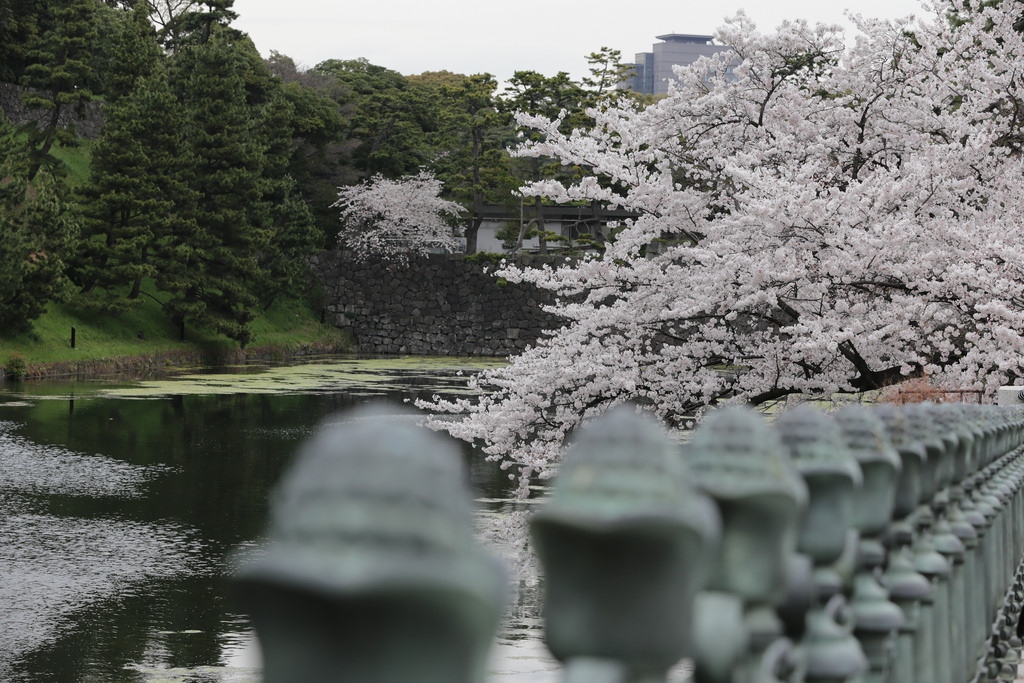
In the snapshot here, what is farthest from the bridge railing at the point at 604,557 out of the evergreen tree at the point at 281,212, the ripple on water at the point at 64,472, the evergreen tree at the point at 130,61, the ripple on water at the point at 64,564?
the evergreen tree at the point at 281,212

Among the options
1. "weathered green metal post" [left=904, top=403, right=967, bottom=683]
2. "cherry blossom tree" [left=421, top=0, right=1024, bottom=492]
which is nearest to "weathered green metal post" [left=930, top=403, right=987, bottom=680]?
"weathered green metal post" [left=904, top=403, right=967, bottom=683]

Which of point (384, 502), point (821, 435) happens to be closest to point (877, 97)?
point (821, 435)

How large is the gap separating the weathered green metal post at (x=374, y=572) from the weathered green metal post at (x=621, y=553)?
0.41ft

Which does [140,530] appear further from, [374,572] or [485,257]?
[485,257]

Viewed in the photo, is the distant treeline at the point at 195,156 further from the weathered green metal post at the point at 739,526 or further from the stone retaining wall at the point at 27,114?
the weathered green metal post at the point at 739,526

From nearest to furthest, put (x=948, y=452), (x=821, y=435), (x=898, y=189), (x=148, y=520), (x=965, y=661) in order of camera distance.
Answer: (x=821, y=435) → (x=948, y=452) → (x=965, y=661) → (x=898, y=189) → (x=148, y=520)

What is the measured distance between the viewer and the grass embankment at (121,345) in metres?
24.4

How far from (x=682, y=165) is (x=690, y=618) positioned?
30.1 feet

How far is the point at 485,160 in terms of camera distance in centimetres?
3725

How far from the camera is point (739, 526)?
2.80ft

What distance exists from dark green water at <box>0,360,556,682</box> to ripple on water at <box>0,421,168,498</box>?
3 centimetres

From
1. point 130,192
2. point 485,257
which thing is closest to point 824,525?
point 130,192

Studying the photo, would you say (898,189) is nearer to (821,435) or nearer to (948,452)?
(948,452)

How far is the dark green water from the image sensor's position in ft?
21.6
